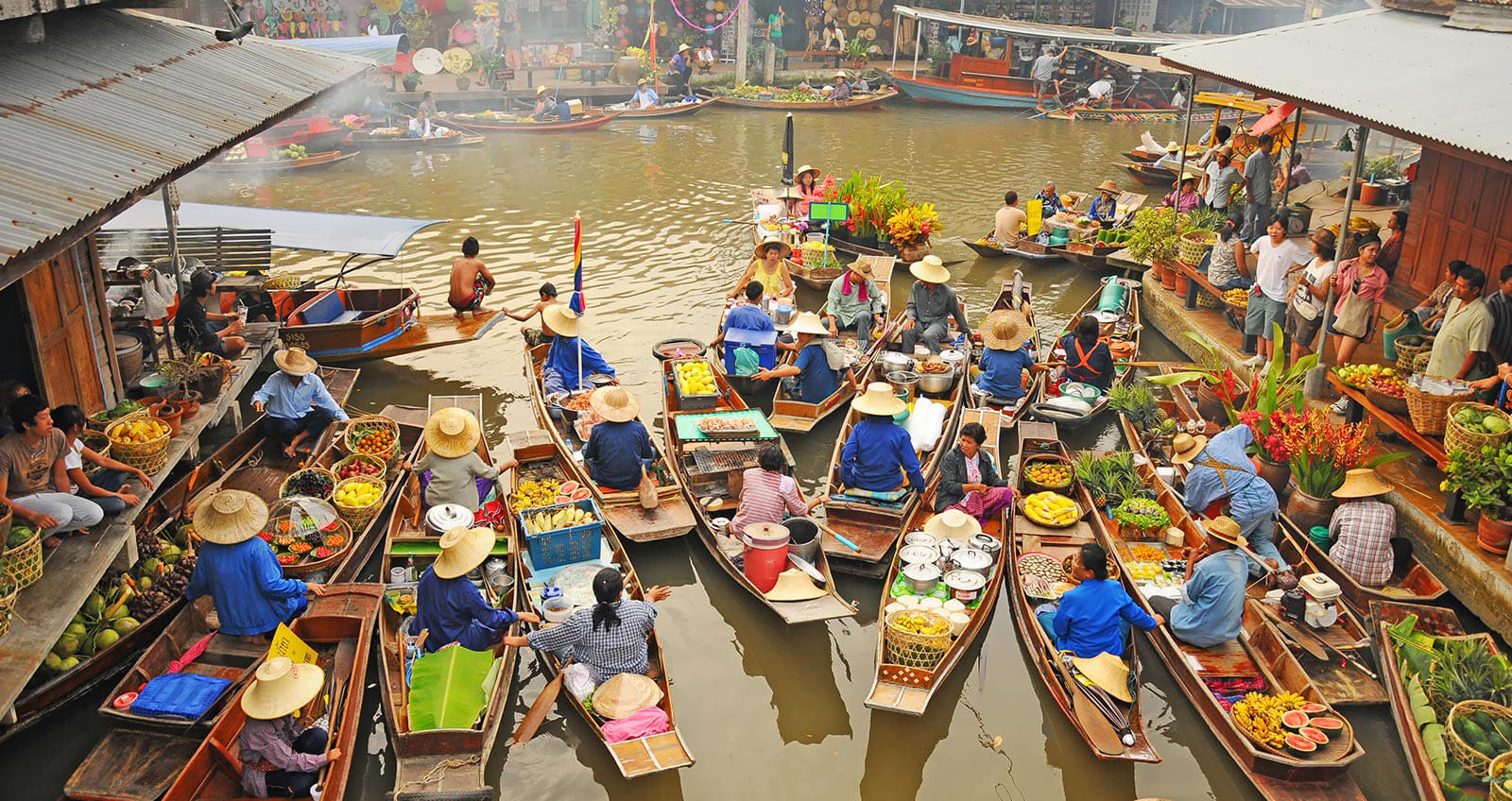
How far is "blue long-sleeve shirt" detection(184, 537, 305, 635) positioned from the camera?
727cm

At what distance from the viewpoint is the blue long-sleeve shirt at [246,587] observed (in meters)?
7.27

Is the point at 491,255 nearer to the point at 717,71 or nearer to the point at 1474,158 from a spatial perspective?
the point at 1474,158

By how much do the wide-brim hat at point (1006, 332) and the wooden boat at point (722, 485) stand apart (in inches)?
109

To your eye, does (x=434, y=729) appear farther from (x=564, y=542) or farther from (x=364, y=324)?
(x=364, y=324)

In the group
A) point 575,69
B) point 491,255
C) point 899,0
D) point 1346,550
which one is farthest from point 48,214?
point 899,0

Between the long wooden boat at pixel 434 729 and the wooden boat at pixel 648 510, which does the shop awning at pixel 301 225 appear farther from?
the long wooden boat at pixel 434 729

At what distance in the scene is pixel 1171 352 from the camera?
14344 millimetres

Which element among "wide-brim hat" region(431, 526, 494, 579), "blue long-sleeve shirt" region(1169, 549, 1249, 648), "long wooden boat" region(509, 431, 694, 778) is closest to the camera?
"long wooden boat" region(509, 431, 694, 778)

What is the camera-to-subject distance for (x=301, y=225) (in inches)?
551

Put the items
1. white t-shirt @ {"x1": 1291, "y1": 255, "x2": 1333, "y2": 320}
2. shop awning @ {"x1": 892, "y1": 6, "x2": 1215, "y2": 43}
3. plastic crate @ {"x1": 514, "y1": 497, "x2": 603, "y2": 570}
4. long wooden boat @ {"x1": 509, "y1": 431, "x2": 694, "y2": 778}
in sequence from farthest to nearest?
shop awning @ {"x1": 892, "y1": 6, "x2": 1215, "y2": 43}, white t-shirt @ {"x1": 1291, "y1": 255, "x2": 1333, "y2": 320}, plastic crate @ {"x1": 514, "y1": 497, "x2": 603, "y2": 570}, long wooden boat @ {"x1": 509, "y1": 431, "x2": 694, "y2": 778}

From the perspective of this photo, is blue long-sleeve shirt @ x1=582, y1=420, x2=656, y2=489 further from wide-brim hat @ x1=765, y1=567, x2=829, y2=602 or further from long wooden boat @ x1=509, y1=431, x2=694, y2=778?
wide-brim hat @ x1=765, y1=567, x2=829, y2=602

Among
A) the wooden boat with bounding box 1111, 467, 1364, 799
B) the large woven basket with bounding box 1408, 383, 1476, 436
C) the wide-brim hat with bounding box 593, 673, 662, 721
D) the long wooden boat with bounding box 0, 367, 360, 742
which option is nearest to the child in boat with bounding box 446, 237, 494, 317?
the long wooden boat with bounding box 0, 367, 360, 742

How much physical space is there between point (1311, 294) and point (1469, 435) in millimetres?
3497

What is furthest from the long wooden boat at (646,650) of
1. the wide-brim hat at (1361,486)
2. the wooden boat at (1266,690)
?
the wide-brim hat at (1361,486)
